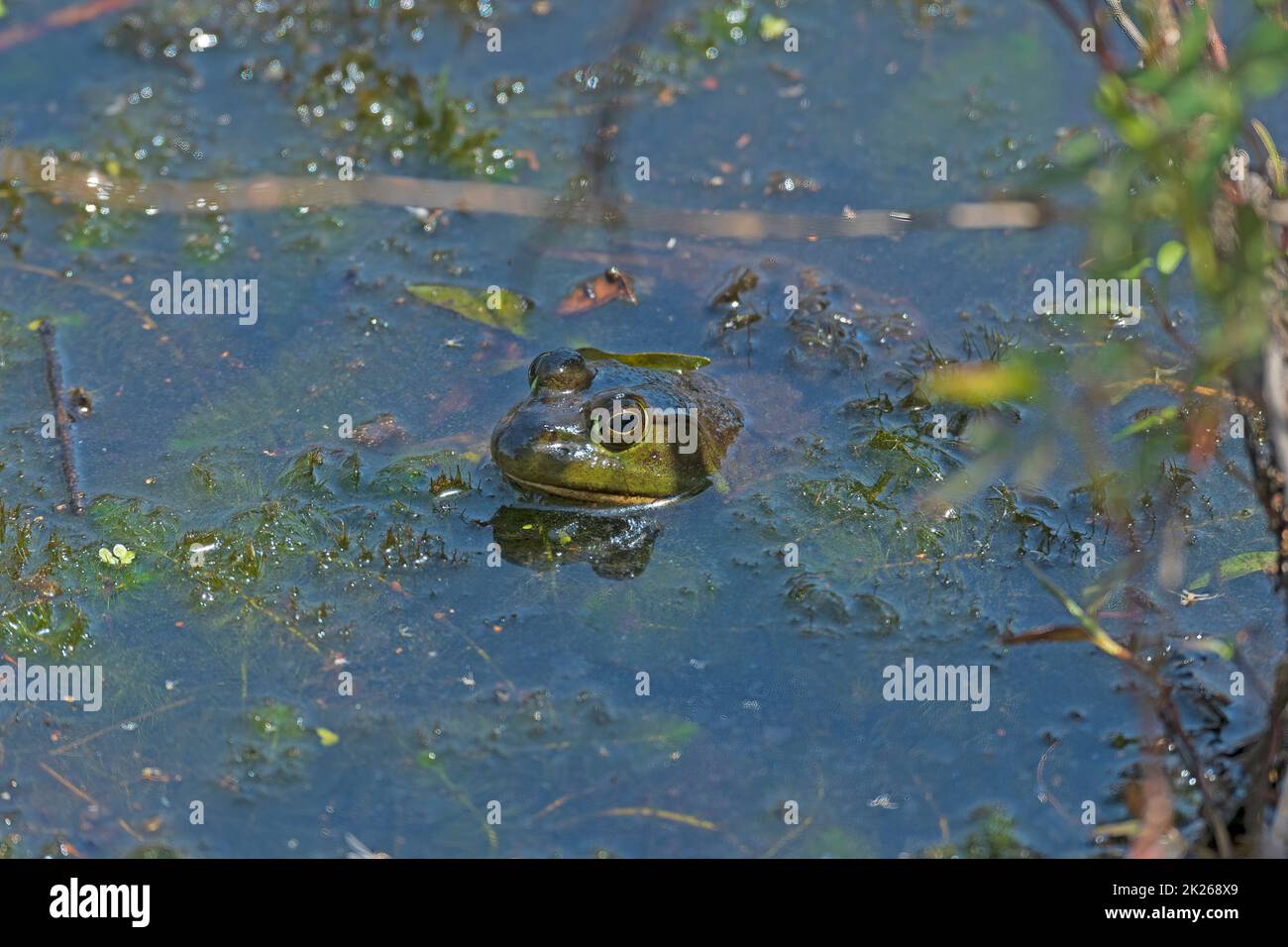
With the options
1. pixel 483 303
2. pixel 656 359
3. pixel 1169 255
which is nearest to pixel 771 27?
pixel 483 303

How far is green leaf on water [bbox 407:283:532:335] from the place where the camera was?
6395 millimetres

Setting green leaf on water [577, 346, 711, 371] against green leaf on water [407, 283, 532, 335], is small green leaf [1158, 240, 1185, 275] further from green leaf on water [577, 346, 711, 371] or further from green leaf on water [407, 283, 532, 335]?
green leaf on water [407, 283, 532, 335]

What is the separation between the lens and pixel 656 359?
6.05 metres

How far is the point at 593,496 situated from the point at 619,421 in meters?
0.39

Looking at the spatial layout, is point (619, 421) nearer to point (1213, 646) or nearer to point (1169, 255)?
point (1169, 255)

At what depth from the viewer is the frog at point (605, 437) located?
5180 mm

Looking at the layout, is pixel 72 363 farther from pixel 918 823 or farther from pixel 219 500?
pixel 918 823

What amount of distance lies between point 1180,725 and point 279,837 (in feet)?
9.65

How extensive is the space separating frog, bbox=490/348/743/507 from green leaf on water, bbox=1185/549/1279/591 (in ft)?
6.28

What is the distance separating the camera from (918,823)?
4395mm

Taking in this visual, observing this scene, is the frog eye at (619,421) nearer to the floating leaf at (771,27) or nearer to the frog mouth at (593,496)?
the frog mouth at (593,496)

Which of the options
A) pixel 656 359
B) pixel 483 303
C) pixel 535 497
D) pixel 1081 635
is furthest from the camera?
pixel 483 303

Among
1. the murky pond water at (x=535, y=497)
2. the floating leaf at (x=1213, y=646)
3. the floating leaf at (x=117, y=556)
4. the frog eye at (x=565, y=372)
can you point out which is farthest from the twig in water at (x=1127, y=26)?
the floating leaf at (x=117, y=556)

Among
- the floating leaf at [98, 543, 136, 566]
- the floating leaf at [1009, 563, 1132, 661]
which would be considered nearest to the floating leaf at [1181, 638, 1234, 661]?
the floating leaf at [1009, 563, 1132, 661]
